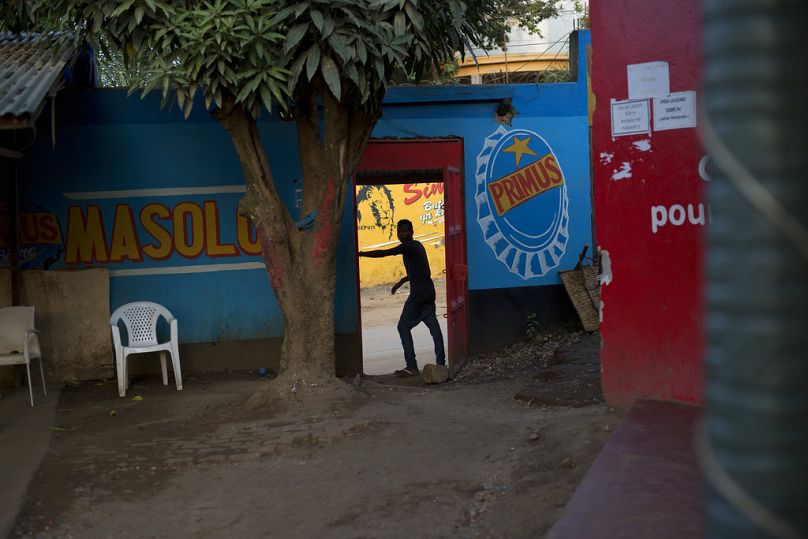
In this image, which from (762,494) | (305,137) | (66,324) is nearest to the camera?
(762,494)

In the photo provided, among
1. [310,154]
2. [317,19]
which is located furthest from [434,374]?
[317,19]

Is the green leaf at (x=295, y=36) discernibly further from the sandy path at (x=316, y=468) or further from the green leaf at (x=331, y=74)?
the sandy path at (x=316, y=468)

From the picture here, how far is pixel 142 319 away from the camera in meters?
8.74

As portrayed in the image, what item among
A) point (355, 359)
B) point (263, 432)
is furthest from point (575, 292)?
point (263, 432)

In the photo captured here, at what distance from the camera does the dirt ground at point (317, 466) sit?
492 centimetres

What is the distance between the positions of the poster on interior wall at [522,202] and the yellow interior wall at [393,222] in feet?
32.1

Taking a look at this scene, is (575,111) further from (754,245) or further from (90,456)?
(754,245)

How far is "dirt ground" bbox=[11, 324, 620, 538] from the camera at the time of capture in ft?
16.1

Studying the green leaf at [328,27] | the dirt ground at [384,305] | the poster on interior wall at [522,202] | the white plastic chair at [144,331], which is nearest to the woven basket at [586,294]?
the poster on interior wall at [522,202]

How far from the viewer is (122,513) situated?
17.3 ft

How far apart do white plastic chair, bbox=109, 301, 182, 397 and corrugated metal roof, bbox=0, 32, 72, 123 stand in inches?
87.9

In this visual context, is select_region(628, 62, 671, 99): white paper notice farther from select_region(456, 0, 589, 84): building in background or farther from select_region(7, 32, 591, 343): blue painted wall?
select_region(456, 0, 589, 84): building in background

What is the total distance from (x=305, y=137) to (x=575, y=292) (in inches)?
161

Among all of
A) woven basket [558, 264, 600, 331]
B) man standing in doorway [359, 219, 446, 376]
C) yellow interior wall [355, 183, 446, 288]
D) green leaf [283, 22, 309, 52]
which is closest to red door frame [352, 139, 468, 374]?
man standing in doorway [359, 219, 446, 376]
